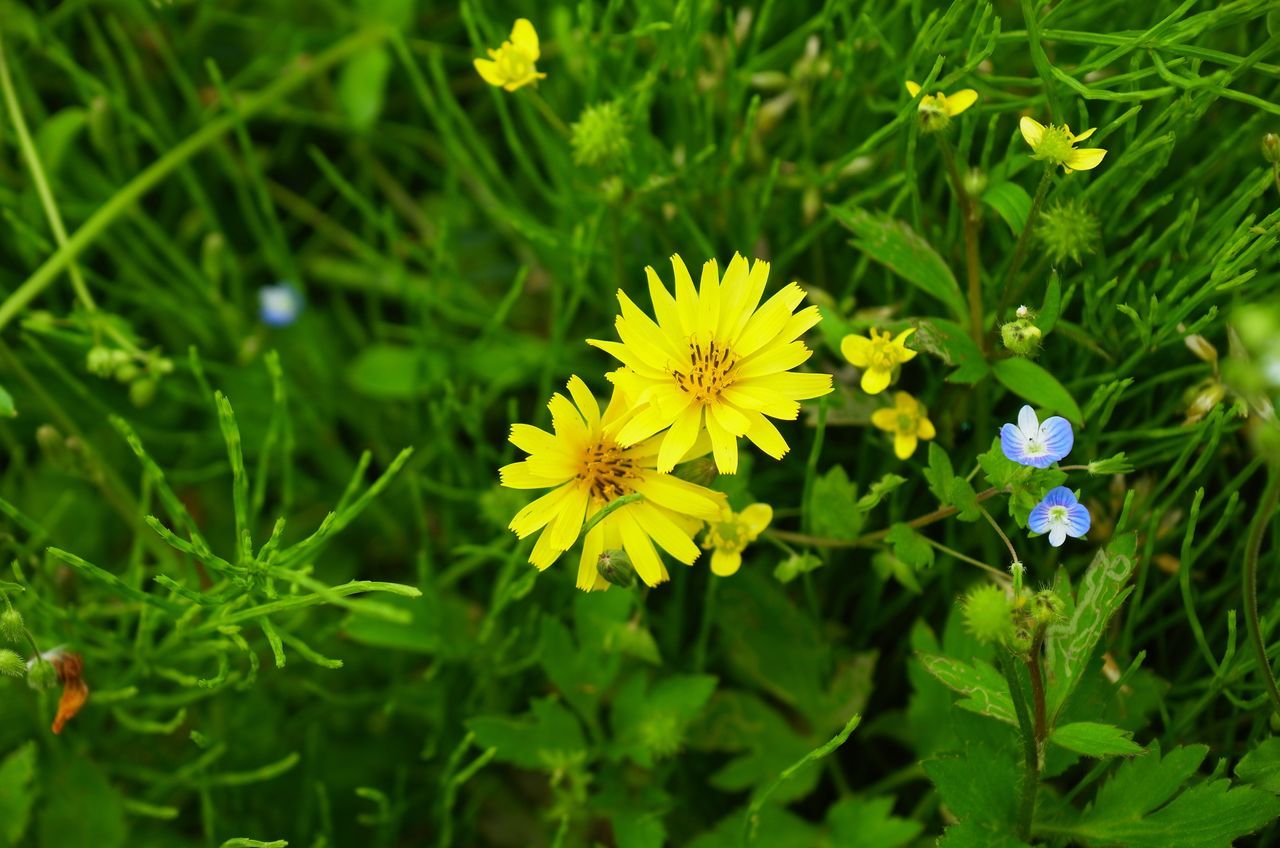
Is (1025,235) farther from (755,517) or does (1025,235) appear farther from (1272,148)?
(755,517)

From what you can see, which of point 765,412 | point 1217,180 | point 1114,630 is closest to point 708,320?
point 765,412

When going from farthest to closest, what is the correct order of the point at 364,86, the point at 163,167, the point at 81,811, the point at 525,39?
the point at 364,86
the point at 163,167
the point at 81,811
the point at 525,39

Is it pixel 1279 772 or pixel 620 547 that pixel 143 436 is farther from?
pixel 1279 772

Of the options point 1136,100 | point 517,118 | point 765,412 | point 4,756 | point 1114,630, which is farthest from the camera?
point 517,118

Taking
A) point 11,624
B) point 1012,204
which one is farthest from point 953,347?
point 11,624

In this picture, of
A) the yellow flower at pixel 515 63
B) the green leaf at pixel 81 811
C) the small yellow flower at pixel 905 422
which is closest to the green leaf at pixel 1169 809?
the small yellow flower at pixel 905 422

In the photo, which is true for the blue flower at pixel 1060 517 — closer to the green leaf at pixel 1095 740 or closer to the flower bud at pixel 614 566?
the green leaf at pixel 1095 740
